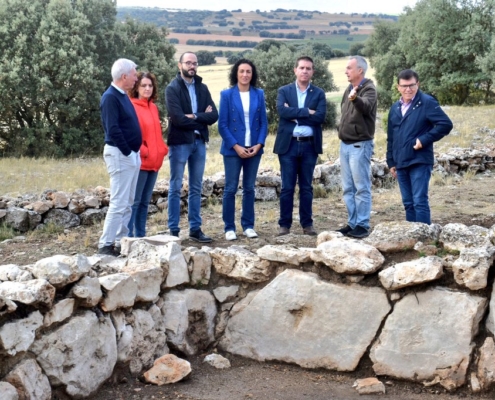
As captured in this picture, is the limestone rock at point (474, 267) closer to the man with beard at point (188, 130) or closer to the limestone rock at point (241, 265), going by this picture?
the limestone rock at point (241, 265)

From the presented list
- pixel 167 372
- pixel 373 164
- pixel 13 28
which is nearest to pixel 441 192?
pixel 373 164

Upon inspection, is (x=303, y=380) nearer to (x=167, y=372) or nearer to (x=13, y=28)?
(x=167, y=372)

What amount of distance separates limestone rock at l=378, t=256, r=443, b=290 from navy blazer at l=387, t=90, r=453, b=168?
2.12 metres

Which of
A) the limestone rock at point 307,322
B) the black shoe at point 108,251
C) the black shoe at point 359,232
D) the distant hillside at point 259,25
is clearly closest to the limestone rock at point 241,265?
the limestone rock at point 307,322

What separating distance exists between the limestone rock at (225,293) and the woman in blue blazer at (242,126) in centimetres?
207

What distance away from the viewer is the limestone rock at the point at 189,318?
4.73m

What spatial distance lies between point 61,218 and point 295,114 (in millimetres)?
3653

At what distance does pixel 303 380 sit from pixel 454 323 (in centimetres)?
107

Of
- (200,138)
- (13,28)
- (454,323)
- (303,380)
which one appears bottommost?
(303,380)

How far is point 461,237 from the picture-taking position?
191 inches

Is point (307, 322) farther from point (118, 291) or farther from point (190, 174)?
point (190, 174)

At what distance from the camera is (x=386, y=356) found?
4.52m

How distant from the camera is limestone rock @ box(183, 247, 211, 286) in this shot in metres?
4.98

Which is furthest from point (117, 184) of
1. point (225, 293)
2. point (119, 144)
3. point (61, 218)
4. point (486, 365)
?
point (486, 365)
